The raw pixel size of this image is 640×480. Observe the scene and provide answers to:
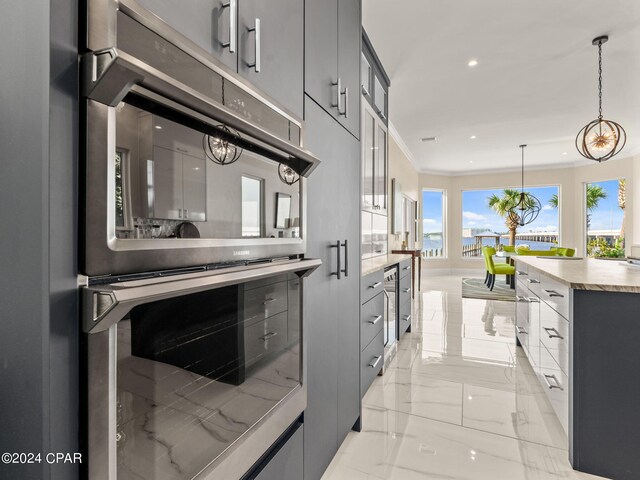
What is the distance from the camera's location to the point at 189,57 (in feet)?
2.42

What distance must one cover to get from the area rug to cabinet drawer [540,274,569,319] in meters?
4.01

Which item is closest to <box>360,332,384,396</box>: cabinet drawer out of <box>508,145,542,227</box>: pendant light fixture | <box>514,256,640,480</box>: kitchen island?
<box>514,256,640,480</box>: kitchen island

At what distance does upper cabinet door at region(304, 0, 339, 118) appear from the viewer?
1.34 meters

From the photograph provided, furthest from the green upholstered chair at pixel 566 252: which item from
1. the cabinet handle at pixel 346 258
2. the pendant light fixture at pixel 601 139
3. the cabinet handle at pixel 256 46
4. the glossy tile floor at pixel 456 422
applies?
the cabinet handle at pixel 256 46

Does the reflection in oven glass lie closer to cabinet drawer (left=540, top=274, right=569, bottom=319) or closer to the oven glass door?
the oven glass door

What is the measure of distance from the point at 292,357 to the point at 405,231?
621 cm

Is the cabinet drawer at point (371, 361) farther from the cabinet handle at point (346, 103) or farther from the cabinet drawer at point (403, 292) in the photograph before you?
the cabinet handle at point (346, 103)

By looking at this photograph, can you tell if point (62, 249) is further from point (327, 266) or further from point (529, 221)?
point (529, 221)

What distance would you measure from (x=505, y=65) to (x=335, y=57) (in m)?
3.00

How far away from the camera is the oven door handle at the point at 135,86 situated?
53cm

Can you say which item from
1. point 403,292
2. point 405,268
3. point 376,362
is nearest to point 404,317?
point 403,292

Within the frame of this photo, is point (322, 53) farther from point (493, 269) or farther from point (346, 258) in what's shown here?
point (493, 269)

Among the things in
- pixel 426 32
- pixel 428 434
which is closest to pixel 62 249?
pixel 428 434

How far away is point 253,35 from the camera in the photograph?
980 mm
